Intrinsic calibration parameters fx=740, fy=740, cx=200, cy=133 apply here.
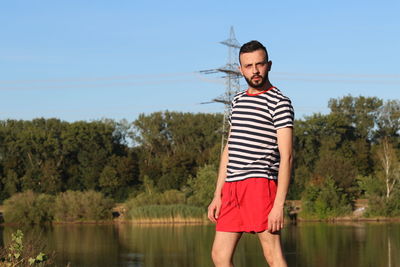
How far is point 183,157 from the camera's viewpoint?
49.0 metres

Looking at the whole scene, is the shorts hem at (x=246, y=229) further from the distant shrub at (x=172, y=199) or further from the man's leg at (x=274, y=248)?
the distant shrub at (x=172, y=199)

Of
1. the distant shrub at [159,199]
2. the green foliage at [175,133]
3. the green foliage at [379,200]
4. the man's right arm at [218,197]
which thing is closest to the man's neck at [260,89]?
the man's right arm at [218,197]

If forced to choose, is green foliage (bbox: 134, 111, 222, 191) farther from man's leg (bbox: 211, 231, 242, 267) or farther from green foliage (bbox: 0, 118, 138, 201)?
man's leg (bbox: 211, 231, 242, 267)

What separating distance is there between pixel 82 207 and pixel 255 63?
35.0m

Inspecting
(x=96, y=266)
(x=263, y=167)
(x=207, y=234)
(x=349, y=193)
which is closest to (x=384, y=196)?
(x=349, y=193)

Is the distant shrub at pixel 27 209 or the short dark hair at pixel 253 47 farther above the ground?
the short dark hair at pixel 253 47

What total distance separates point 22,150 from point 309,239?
3053 cm

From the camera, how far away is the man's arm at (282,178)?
4.64 metres

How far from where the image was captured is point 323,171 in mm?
39656

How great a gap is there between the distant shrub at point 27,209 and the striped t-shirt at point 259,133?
112 ft

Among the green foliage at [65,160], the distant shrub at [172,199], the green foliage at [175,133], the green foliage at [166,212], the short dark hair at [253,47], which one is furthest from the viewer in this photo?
the green foliage at [175,133]

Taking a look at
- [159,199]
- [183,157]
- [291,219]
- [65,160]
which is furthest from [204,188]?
[65,160]

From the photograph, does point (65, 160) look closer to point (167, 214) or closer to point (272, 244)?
point (167, 214)

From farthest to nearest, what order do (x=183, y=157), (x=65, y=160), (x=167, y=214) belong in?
(x=65, y=160) → (x=183, y=157) → (x=167, y=214)
